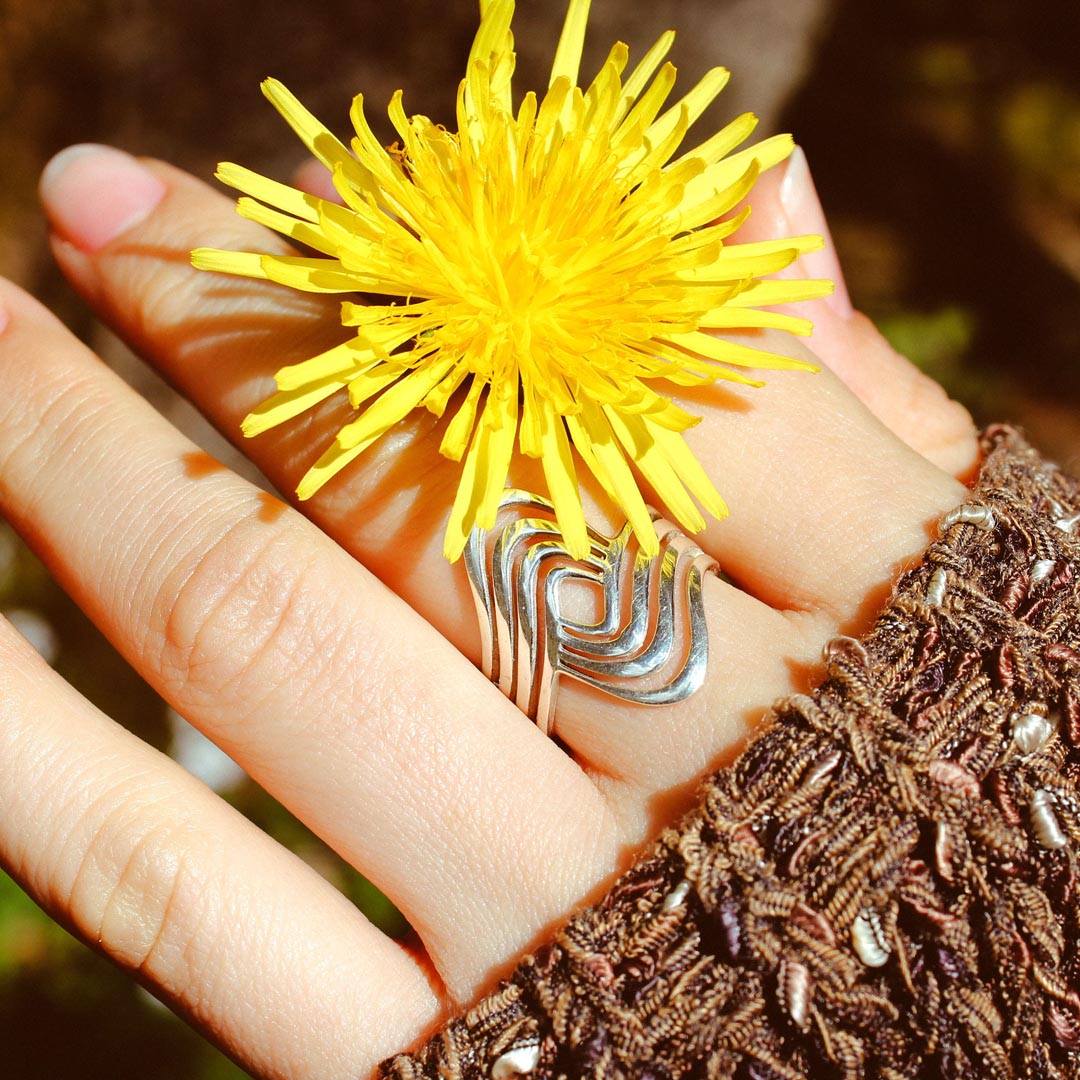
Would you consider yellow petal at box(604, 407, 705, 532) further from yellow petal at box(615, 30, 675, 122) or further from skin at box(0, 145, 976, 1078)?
yellow petal at box(615, 30, 675, 122)

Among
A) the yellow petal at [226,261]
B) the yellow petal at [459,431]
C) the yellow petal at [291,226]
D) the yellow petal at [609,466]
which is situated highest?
the yellow petal at [609,466]

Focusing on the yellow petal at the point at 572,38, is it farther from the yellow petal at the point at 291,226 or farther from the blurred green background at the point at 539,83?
the blurred green background at the point at 539,83

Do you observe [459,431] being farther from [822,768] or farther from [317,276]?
[822,768]

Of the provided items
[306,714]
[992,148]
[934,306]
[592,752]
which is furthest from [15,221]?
[992,148]

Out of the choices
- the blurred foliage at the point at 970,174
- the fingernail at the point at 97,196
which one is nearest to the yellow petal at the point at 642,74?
the fingernail at the point at 97,196

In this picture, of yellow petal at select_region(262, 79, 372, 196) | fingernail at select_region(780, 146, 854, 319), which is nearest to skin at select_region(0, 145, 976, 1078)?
yellow petal at select_region(262, 79, 372, 196)

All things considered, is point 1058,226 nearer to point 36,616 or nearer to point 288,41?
point 288,41
